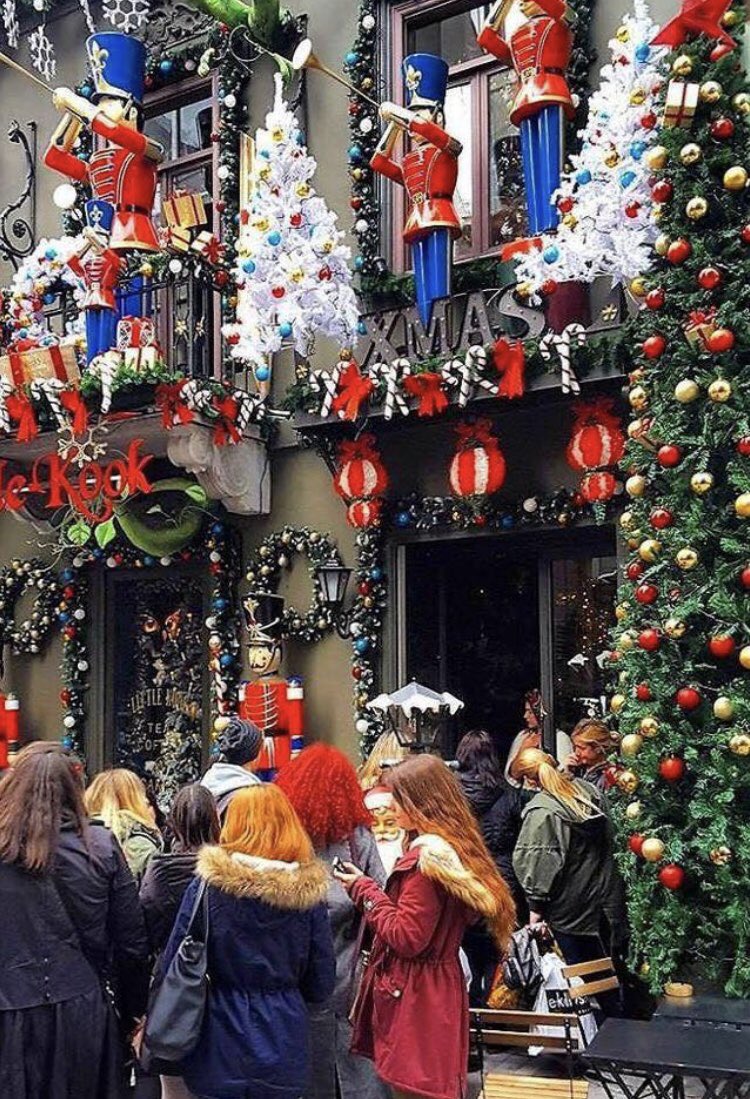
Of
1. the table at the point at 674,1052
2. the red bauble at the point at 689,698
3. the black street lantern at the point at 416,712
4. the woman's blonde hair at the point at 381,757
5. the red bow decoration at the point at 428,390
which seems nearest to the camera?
the table at the point at 674,1052

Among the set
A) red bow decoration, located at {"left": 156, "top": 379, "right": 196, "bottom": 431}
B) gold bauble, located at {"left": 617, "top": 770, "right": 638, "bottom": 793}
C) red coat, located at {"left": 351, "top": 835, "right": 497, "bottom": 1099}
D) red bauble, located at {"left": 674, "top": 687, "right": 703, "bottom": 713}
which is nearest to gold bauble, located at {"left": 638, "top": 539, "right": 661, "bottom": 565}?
red bauble, located at {"left": 674, "top": 687, "right": 703, "bottom": 713}

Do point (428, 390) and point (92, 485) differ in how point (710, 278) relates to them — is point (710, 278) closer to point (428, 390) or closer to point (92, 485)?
point (428, 390)

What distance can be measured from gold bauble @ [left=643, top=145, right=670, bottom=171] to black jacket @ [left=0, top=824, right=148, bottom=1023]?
4477mm

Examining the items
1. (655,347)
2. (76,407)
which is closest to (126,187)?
(76,407)

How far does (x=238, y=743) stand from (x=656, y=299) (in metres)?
3.19

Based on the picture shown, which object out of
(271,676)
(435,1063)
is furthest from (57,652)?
(435,1063)

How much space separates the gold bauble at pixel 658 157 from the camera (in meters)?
6.59

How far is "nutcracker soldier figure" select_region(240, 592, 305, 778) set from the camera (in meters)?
9.11

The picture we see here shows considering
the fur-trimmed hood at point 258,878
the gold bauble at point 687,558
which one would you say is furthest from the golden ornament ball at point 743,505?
the fur-trimmed hood at point 258,878

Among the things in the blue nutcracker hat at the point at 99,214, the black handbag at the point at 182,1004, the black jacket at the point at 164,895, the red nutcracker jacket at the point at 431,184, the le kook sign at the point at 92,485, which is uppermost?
the blue nutcracker hat at the point at 99,214

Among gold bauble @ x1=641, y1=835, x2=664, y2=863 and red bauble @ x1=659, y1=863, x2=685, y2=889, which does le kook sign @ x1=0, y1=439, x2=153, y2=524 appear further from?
Answer: red bauble @ x1=659, y1=863, x2=685, y2=889

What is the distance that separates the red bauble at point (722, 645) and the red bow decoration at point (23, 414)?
5752 mm

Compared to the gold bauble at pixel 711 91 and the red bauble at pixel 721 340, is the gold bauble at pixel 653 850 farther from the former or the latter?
the gold bauble at pixel 711 91

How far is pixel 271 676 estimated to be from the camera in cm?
941
